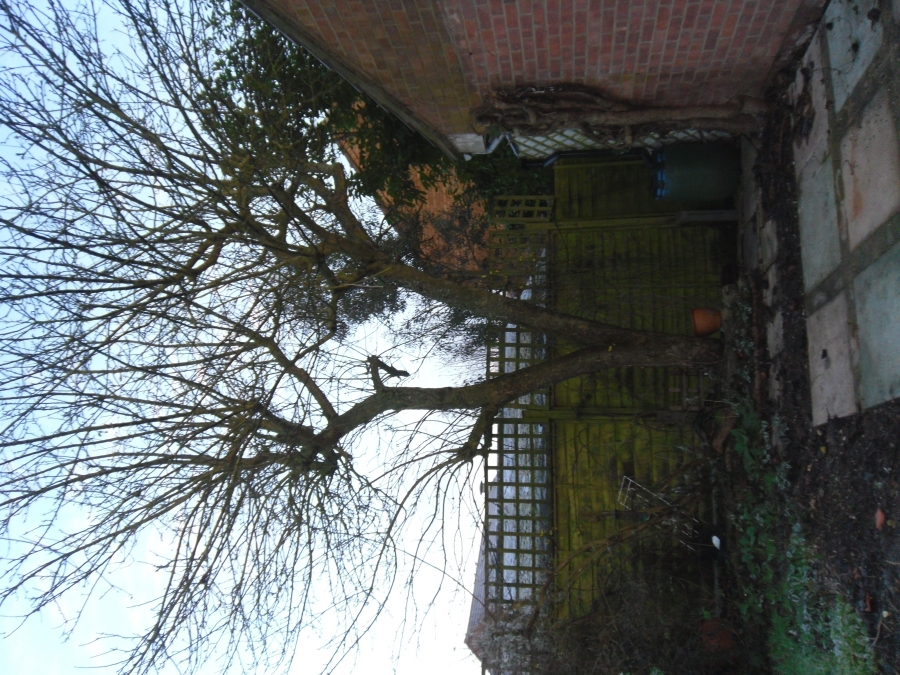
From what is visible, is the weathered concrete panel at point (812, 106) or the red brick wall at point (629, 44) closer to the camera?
the weathered concrete panel at point (812, 106)

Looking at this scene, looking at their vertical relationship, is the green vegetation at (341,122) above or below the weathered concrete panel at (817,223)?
above

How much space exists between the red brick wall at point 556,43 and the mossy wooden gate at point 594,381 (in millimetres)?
2232

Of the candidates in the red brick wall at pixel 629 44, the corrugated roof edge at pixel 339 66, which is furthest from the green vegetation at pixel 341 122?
the red brick wall at pixel 629 44

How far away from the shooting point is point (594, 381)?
8.20 m

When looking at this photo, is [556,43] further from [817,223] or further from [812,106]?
[817,223]

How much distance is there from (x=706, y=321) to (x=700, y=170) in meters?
1.78

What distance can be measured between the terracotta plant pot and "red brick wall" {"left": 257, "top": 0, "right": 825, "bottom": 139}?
2316mm

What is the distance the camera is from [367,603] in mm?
5262

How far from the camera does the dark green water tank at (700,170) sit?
6.83 meters

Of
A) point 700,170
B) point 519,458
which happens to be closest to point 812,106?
point 700,170

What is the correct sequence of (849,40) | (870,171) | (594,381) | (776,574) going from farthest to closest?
(594,381) < (776,574) < (849,40) < (870,171)

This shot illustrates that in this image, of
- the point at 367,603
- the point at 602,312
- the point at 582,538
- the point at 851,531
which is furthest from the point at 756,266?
the point at 367,603

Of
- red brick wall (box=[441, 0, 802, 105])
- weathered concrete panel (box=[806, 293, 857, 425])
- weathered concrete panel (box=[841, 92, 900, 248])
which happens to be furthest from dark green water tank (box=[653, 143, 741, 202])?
weathered concrete panel (box=[806, 293, 857, 425])

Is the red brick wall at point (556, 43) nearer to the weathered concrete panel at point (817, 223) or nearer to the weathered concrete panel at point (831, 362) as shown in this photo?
the weathered concrete panel at point (817, 223)
